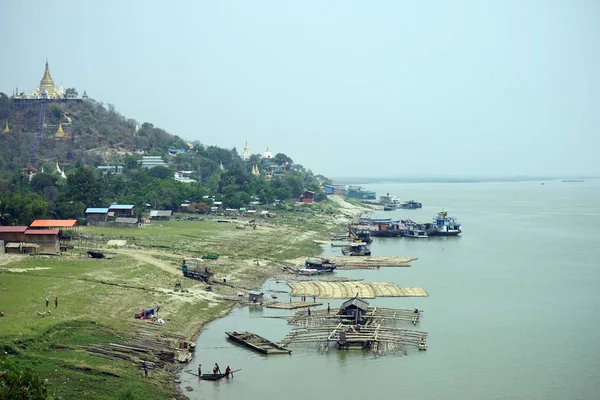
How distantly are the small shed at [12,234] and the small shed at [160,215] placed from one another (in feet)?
104

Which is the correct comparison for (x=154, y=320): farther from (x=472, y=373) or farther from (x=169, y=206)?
(x=169, y=206)

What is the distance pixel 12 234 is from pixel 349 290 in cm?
2363

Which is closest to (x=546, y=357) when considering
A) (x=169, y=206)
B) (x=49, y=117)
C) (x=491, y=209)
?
(x=169, y=206)

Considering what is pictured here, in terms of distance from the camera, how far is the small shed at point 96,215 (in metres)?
66.4

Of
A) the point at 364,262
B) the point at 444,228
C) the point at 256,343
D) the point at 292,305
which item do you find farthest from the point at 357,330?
the point at 444,228

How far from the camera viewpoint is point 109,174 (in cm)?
9169

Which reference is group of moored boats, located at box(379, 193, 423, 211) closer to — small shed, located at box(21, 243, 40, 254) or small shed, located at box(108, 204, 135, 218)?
small shed, located at box(108, 204, 135, 218)

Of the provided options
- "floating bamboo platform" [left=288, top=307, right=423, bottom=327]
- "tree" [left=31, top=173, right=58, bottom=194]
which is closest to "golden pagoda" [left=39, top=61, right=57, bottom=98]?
"tree" [left=31, top=173, right=58, bottom=194]

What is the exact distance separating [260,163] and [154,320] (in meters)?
123

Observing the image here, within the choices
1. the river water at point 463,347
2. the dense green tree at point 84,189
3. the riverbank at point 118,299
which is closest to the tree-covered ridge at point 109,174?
the dense green tree at point 84,189

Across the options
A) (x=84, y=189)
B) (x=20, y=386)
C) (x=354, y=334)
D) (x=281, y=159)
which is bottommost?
(x=354, y=334)

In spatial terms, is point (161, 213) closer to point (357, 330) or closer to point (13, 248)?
point (13, 248)

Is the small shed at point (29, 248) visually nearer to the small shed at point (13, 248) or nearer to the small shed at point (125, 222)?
the small shed at point (13, 248)

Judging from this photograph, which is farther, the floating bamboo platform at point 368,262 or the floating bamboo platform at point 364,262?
the floating bamboo platform at point 368,262
